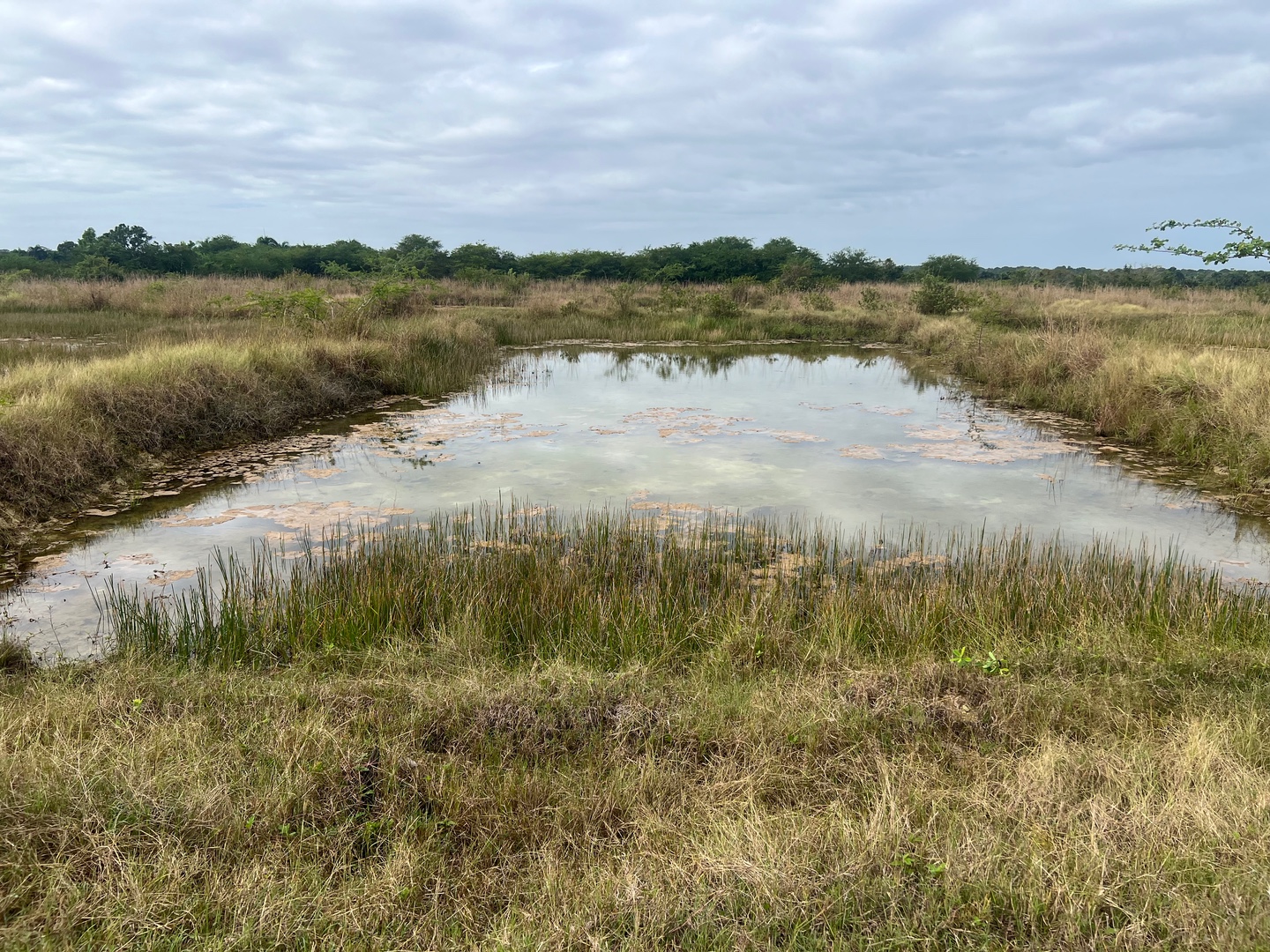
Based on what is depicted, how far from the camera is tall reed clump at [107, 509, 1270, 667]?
409 cm

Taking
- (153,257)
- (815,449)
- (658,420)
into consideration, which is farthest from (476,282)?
(815,449)

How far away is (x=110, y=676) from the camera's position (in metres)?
3.50

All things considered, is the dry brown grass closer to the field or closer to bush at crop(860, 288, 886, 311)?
the field

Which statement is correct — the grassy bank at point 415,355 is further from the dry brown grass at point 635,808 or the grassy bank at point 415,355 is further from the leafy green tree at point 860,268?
the leafy green tree at point 860,268

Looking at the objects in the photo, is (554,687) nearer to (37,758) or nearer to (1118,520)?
(37,758)

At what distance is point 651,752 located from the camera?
2979 mm

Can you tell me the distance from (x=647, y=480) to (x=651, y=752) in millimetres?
5058

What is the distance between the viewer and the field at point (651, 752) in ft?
7.06

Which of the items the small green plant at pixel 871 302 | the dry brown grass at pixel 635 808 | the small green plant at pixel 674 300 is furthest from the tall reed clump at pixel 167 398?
the small green plant at pixel 871 302

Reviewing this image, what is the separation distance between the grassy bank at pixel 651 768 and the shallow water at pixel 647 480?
1511mm

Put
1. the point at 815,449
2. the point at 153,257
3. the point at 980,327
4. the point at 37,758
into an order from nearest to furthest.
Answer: the point at 37,758
the point at 815,449
the point at 980,327
the point at 153,257

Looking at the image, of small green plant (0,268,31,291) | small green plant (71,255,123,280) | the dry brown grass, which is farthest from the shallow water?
small green plant (71,255,123,280)

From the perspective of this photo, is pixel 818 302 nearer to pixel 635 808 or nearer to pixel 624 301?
pixel 624 301

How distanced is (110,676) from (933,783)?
3.56 m
